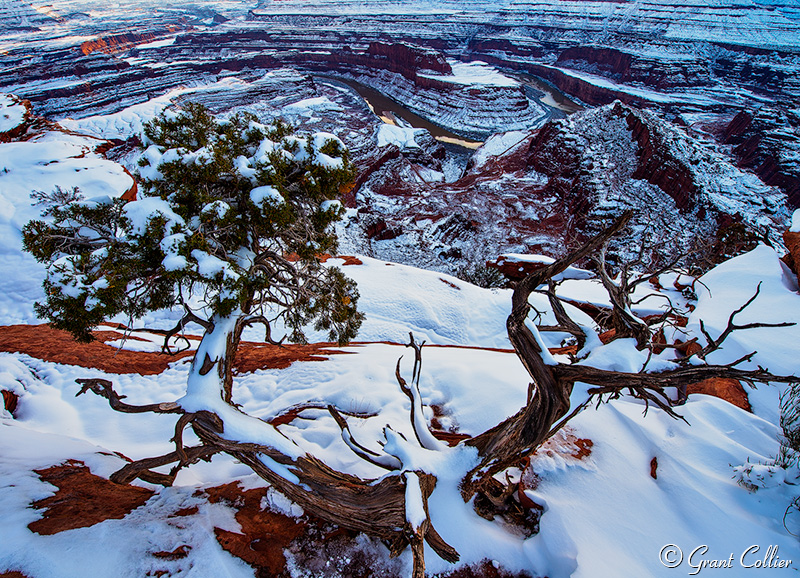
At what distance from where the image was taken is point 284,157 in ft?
16.8

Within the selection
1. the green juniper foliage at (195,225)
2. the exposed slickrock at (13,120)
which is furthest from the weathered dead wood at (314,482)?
the exposed slickrock at (13,120)

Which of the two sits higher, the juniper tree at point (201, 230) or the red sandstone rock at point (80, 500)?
the juniper tree at point (201, 230)

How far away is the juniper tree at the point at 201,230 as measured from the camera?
13.0 ft

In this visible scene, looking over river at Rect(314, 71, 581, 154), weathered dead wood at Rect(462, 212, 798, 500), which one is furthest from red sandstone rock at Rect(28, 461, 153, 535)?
river at Rect(314, 71, 581, 154)

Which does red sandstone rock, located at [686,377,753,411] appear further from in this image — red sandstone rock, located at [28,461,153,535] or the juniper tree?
red sandstone rock, located at [28,461,153,535]

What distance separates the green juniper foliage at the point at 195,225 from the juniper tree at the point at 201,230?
1 cm

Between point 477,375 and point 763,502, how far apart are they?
13.1ft

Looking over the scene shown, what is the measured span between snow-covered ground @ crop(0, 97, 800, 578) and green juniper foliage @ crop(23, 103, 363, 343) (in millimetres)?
1966

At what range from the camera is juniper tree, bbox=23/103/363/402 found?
3.95 meters

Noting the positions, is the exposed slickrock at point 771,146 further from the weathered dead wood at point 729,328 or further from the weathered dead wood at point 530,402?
the weathered dead wood at point 530,402

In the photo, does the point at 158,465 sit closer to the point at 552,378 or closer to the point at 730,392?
the point at 552,378

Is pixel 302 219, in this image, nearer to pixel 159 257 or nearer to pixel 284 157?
pixel 284 157

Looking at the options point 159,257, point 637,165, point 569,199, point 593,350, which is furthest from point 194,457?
point 637,165

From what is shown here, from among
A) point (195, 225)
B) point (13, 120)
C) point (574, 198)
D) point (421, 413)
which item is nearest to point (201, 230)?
point (195, 225)
